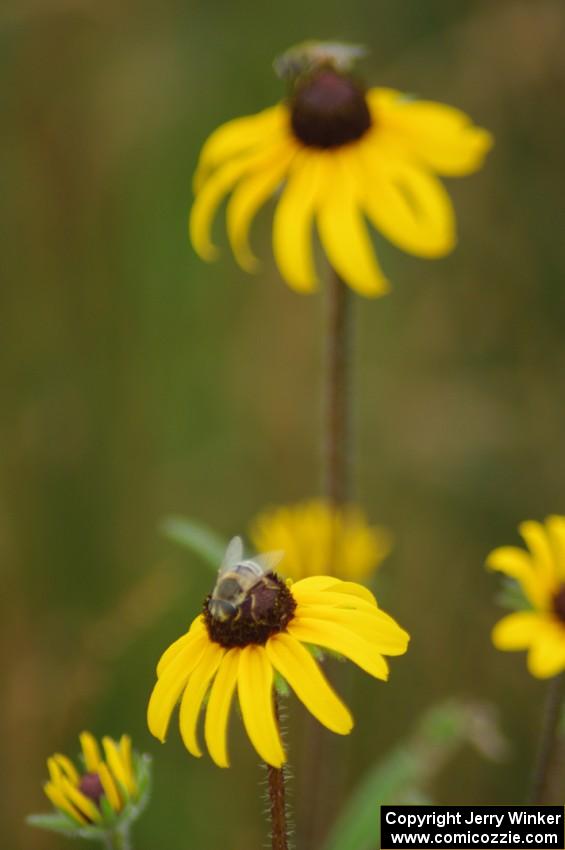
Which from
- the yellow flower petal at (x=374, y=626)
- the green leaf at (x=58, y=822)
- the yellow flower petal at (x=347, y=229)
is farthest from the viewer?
the yellow flower petal at (x=347, y=229)

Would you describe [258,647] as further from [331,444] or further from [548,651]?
[331,444]

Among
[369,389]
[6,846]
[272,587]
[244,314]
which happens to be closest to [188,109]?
[244,314]

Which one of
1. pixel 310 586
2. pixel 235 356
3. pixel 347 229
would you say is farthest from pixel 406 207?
pixel 235 356

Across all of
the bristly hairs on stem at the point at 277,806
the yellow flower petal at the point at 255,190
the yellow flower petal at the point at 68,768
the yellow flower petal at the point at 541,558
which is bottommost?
the bristly hairs on stem at the point at 277,806

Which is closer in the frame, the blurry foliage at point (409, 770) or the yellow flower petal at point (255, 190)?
the blurry foliage at point (409, 770)

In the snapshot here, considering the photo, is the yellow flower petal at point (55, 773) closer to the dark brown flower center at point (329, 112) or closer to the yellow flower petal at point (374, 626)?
the yellow flower petal at point (374, 626)

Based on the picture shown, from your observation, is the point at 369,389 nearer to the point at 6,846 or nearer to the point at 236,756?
the point at 236,756

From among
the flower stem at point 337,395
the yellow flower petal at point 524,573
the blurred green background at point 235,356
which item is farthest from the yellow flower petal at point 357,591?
the blurred green background at point 235,356
